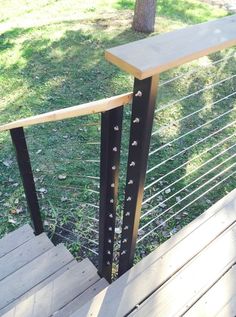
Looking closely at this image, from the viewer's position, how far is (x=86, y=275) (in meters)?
2.41

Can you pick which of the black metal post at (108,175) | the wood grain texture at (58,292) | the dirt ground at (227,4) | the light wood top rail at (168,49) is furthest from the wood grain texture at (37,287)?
the dirt ground at (227,4)

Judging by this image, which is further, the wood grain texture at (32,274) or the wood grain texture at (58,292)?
the wood grain texture at (32,274)

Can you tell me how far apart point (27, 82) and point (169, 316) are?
13.9ft

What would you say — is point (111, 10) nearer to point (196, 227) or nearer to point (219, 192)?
point (219, 192)

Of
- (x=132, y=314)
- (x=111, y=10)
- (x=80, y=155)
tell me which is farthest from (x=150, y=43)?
(x=111, y=10)

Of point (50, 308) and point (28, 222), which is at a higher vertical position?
point (50, 308)

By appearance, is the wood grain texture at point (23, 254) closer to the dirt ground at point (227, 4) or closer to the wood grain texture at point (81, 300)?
the wood grain texture at point (81, 300)

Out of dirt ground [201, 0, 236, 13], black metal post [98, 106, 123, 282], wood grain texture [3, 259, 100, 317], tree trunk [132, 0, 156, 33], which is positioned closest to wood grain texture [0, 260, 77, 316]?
wood grain texture [3, 259, 100, 317]

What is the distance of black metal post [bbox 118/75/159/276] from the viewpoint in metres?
1.32

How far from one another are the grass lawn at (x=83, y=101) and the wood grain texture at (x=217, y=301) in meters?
0.64

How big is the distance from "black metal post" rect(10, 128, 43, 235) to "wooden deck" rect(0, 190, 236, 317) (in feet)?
0.81

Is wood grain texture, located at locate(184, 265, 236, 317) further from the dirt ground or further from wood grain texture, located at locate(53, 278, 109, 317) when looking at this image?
the dirt ground

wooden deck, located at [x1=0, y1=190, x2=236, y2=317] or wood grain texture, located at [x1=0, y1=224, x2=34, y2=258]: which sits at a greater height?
wooden deck, located at [x1=0, y1=190, x2=236, y2=317]

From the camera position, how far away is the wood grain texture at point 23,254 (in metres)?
2.69
